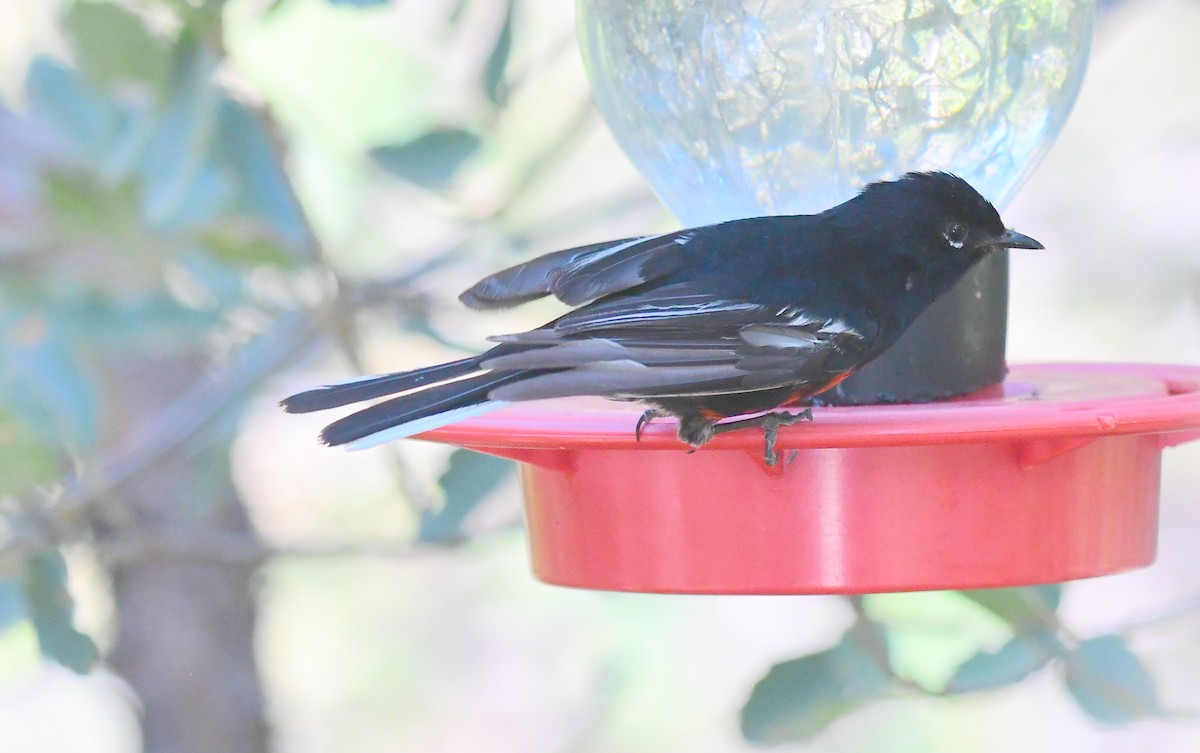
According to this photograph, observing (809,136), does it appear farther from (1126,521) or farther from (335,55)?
(335,55)

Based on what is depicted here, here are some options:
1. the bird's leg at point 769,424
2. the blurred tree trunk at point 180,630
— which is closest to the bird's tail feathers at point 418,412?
the bird's leg at point 769,424

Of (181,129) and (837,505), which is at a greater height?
(181,129)

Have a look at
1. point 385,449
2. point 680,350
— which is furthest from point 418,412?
point 385,449

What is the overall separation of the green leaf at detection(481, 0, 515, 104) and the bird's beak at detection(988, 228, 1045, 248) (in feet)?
2.91

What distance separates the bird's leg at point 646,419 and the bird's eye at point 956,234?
48 centimetres

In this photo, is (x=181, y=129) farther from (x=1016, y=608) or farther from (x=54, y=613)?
(x=1016, y=608)

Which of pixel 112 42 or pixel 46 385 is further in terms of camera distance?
pixel 46 385

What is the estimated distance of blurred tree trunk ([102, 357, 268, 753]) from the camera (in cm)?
369

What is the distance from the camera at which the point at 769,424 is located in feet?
Answer: 5.88

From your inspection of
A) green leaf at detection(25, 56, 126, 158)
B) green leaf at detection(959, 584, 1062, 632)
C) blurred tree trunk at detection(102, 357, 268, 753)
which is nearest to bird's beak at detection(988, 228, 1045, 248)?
green leaf at detection(959, 584, 1062, 632)

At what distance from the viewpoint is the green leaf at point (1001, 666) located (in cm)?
216

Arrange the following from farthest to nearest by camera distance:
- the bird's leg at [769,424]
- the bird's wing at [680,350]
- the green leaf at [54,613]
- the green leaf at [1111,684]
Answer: the green leaf at [54,613], the green leaf at [1111,684], the bird's leg at [769,424], the bird's wing at [680,350]

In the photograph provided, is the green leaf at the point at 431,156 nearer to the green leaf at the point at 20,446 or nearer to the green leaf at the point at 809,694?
the green leaf at the point at 20,446

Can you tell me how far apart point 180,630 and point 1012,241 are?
97.8 inches
